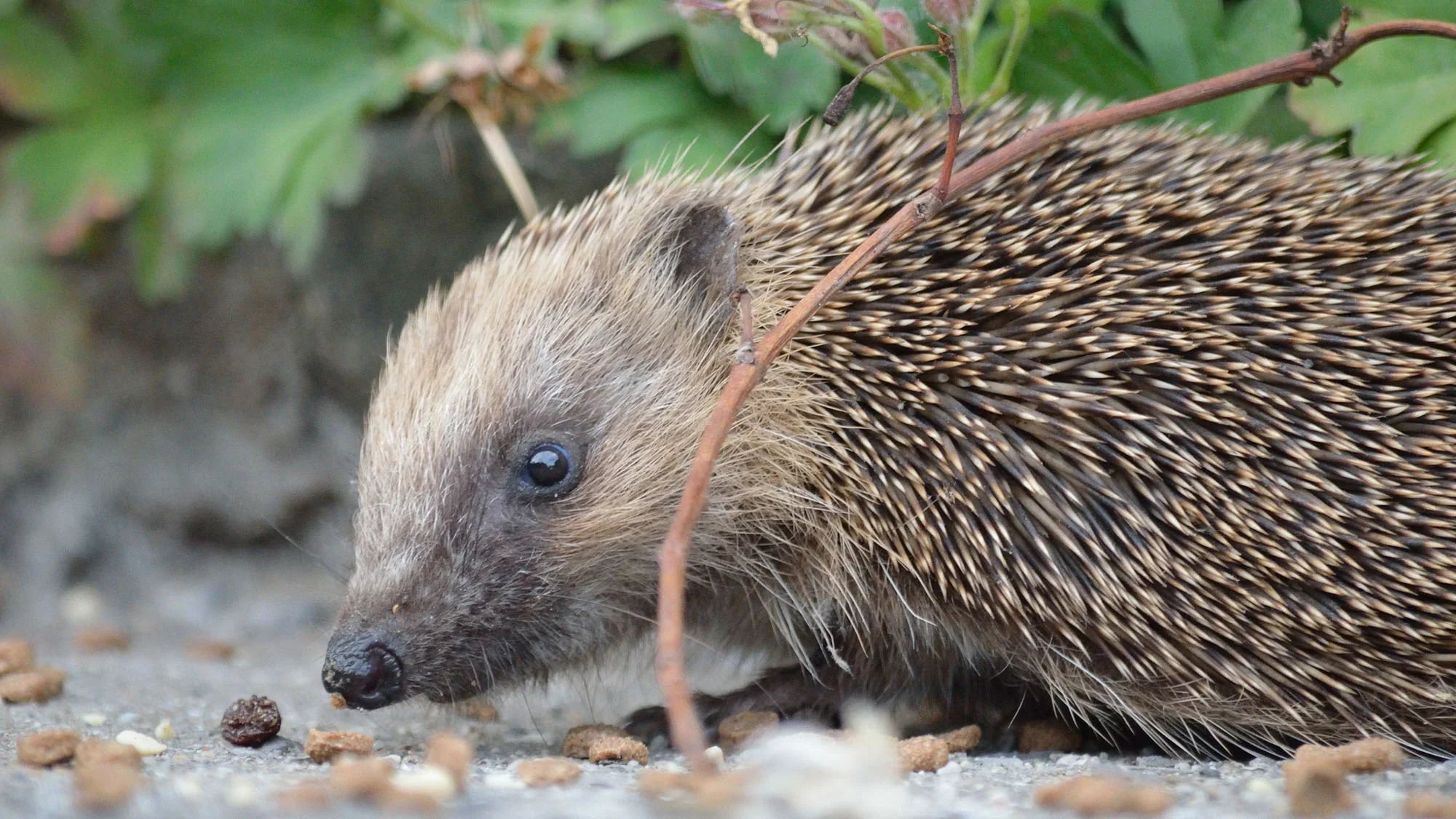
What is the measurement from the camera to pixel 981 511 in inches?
109

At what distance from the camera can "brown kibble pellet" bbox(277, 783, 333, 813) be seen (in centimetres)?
194

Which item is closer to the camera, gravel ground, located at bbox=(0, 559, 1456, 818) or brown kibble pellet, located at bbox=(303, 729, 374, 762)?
gravel ground, located at bbox=(0, 559, 1456, 818)

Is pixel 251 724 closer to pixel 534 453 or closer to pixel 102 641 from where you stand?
pixel 534 453

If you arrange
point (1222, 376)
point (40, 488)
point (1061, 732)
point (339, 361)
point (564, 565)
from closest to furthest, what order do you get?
1. point (1222, 376)
2. point (564, 565)
3. point (1061, 732)
4. point (339, 361)
5. point (40, 488)

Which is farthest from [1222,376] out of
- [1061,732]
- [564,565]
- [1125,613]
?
[564,565]

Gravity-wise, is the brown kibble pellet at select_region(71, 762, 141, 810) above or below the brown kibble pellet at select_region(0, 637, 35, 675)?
below

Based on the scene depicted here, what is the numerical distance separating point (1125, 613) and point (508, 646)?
1220 mm

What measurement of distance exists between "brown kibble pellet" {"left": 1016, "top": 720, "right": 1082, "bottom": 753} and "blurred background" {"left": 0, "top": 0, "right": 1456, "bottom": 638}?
1.42 metres

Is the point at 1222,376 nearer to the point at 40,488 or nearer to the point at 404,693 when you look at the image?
the point at 404,693

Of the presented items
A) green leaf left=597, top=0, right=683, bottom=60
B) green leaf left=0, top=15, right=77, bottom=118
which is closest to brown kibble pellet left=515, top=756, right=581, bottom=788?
green leaf left=597, top=0, right=683, bottom=60

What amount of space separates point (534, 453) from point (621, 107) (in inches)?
53.7

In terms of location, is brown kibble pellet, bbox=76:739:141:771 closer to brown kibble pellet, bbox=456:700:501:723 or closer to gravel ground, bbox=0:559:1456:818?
gravel ground, bbox=0:559:1456:818

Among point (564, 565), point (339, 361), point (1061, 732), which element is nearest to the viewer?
point (564, 565)

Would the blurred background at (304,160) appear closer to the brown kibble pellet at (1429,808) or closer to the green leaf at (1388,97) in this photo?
the green leaf at (1388,97)
